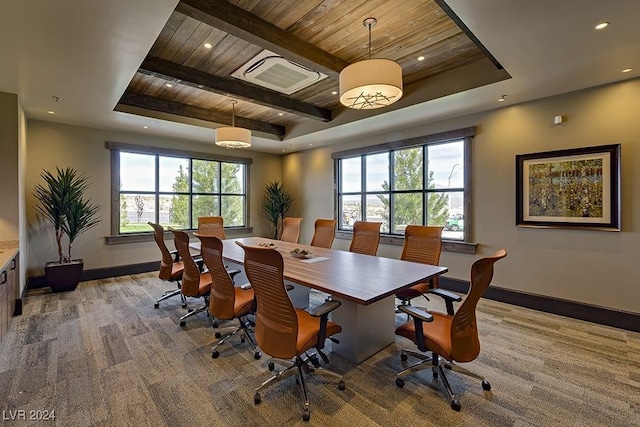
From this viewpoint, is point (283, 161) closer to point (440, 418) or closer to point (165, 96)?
point (165, 96)

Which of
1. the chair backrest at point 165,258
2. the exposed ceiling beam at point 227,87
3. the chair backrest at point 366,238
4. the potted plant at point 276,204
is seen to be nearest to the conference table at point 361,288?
the chair backrest at point 366,238

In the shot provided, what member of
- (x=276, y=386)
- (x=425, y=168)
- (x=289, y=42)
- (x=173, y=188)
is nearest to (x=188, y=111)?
(x=173, y=188)

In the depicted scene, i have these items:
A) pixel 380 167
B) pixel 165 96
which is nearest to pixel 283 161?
pixel 380 167

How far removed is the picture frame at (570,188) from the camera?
11.1ft

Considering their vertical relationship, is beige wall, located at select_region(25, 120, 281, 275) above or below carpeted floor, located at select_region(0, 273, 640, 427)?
above

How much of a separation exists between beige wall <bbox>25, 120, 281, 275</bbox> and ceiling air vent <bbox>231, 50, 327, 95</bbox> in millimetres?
3110

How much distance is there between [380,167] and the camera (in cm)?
590

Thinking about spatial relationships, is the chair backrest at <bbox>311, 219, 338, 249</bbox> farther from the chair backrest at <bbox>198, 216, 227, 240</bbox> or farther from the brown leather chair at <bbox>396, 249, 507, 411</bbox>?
the brown leather chair at <bbox>396, 249, 507, 411</bbox>

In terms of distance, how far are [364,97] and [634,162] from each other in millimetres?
3112

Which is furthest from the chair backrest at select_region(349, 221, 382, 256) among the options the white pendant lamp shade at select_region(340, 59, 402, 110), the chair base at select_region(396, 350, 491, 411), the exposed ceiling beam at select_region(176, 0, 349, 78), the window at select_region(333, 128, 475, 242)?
the exposed ceiling beam at select_region(176, 0, 349, 78)

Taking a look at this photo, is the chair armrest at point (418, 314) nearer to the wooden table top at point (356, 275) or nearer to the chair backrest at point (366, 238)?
the wooden table top at point (356, 275)

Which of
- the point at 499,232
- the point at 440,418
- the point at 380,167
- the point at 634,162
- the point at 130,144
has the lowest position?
the point at 440,418

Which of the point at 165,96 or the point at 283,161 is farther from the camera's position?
the point at 283,161

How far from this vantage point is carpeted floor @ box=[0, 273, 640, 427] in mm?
1966
